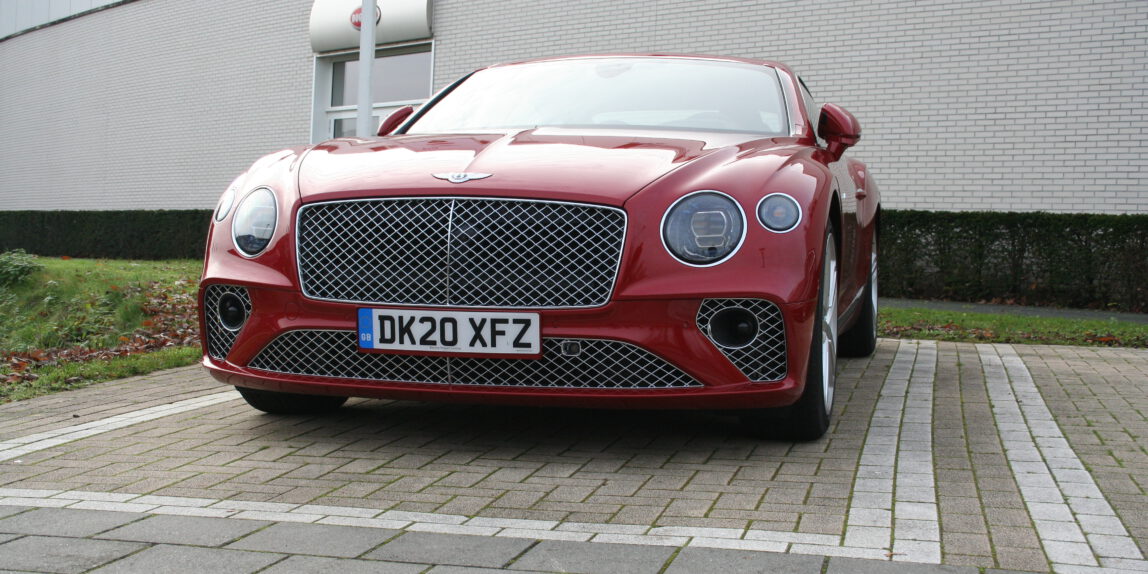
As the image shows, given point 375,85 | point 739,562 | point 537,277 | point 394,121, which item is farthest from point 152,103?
point 739,562

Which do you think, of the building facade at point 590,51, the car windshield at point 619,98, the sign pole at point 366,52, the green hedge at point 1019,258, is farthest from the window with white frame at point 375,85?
the car windshield at point 619,98

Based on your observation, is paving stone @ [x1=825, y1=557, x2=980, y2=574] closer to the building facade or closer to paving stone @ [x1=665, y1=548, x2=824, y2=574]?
paving stone @ [x1=665, y1=548, x2=824, y2=574]

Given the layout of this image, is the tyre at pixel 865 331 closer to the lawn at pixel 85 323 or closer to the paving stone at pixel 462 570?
the lawn at pixel 85 323

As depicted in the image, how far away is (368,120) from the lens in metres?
10.2

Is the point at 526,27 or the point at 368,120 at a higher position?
the point at 526,27

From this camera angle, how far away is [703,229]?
139 inches

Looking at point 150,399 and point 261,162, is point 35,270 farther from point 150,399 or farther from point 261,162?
point 261,162

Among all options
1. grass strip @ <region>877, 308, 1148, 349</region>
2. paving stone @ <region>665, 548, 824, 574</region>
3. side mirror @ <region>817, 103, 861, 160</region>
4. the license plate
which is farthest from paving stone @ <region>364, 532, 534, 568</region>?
grass strip @ <region>877, 308, 1148, 349</region>

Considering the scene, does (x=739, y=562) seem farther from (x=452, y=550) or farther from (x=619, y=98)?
(x=619, y=98)

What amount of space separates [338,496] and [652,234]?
123cm

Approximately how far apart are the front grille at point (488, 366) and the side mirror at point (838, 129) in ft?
5.65

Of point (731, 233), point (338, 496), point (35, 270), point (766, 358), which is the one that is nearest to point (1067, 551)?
point (766, 358)

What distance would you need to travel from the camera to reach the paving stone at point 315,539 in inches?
104

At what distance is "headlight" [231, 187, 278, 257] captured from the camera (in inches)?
153
